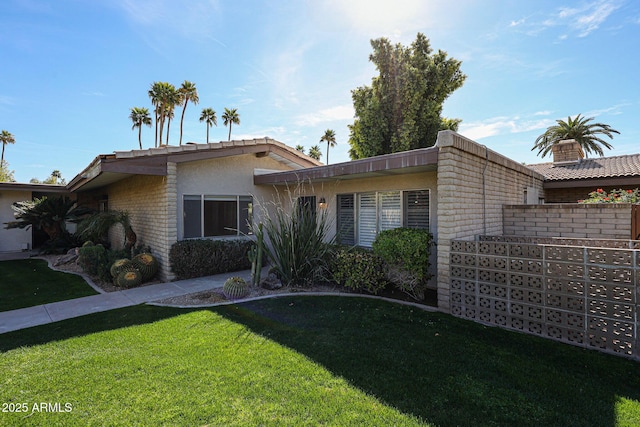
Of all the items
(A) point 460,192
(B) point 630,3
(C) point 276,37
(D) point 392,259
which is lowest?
(D) point 392,259

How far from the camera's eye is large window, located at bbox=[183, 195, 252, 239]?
8789 mm

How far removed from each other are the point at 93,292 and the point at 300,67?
9163 millimetres

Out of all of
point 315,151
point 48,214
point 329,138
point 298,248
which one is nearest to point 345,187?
point 298,248

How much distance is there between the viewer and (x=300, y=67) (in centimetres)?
1035

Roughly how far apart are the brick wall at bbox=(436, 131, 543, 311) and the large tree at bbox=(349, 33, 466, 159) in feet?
34.4

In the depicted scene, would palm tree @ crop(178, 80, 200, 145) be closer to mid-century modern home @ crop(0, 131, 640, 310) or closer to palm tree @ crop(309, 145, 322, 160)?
palm tree @ crop(309, 145, 322, 160)

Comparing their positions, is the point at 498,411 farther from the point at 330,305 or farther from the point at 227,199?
the point at 227,199

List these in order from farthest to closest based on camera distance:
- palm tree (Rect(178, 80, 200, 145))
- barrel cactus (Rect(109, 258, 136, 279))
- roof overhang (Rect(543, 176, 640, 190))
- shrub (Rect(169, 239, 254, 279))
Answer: palm tree (Rect(178, 80, 200, 145)) < roof overhang (Rect(543, 176, 640, 190)) < shrub (Rect(169, 239, 254, 279)) < barrel cactus (Rect(109, 258, 136, 279))

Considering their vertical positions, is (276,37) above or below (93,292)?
above

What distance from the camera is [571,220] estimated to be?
22.7ft

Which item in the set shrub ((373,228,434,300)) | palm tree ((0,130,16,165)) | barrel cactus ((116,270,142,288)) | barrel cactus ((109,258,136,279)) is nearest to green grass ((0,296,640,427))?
shrub ((373,228,434,300))

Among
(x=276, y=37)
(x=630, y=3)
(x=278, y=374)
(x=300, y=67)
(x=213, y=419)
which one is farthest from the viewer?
(x=300, y=67)

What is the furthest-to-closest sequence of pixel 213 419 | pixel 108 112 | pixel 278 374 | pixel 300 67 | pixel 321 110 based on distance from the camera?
pixel 108 112 < pixel 321 110 < pixel 300 67 < pixel 278 374 < pixel 213 419

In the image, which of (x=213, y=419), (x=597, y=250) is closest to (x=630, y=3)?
(x=597, y=250)
